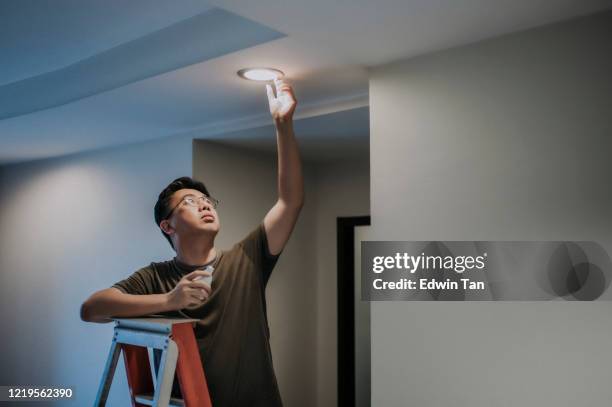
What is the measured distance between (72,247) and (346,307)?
80.7 inches

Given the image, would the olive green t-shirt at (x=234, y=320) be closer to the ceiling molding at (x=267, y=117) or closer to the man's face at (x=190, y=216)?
the man's face at (x=190, y=216)

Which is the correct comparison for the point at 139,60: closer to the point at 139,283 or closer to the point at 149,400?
the point at 139,283

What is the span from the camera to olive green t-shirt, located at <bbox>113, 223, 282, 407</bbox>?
225 centimetres

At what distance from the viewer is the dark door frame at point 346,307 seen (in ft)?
13.4

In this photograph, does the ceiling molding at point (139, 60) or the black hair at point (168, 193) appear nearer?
the ceiling molding at point (139, 60)

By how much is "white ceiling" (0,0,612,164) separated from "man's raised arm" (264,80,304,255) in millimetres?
167

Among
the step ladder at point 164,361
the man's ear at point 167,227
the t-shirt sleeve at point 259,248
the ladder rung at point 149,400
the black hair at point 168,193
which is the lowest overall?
the ladder rung at point 149,400

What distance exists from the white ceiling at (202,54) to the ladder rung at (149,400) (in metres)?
1.27

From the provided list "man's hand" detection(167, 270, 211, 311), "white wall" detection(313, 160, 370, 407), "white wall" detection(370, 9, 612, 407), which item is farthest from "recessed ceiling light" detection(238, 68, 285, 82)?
"white wall" detection(313, 160, 370, 407)

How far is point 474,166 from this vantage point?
208 cm

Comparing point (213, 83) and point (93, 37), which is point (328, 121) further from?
point (93, 37)

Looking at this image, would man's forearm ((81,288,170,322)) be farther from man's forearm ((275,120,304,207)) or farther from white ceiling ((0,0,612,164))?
white ceiling ((0,0,612,164))

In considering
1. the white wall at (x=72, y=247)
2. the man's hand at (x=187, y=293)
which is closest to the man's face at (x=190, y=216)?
the man's hand at (x=187, y=293)

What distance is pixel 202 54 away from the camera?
2.32 meters
